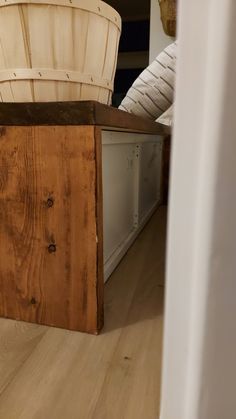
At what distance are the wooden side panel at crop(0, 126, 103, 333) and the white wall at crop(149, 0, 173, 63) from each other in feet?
6.26

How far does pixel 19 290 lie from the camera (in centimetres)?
67

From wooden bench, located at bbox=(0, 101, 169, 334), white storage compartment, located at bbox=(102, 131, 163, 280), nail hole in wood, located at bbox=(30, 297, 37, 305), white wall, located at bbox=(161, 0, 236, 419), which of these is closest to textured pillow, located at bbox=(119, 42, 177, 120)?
white storage compartment, located at bbox=(102, 131, 163, 280)

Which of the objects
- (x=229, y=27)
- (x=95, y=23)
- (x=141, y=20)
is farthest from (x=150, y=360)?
(x=141, y=20)

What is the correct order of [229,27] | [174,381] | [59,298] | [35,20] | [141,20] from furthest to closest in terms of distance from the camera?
[141,20] < [59,298] < [35,20] < [174,381] < [229,27]

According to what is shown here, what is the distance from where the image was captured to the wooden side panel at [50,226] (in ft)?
1.89

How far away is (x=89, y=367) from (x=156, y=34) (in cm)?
221

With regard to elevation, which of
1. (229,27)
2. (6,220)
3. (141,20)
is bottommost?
(6,220)

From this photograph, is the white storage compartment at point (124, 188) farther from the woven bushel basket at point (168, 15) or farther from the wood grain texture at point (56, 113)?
the woven bushel basket at point (168, 15)

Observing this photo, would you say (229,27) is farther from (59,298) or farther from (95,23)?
(59,298)

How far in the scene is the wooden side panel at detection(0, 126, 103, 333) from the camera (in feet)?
1.89

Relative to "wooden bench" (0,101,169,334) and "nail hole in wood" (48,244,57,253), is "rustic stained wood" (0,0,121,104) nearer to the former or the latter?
"wooden bench" (0,101,169,334)

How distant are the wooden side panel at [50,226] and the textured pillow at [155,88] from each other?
0.83m

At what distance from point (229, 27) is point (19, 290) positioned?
61 centimetres

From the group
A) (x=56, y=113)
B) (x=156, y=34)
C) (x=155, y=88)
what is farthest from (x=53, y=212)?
(x=156, y=34)
